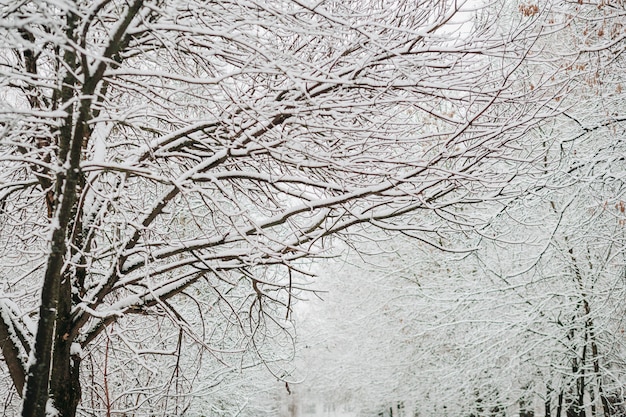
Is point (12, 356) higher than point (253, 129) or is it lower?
lower

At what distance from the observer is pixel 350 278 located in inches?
850

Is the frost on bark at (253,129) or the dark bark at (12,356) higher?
the frost on bark at (253,129)

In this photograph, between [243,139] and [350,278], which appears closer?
[243,139]

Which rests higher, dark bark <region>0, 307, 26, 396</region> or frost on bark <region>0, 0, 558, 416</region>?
frost on bark <region>0, 0, 558, 416</region>

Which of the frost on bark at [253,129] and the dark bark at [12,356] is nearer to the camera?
the frost on bark at [253,129]

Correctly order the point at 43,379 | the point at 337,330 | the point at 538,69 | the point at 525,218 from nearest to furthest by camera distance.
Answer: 1. the point at 43,379
2. the point at 525,218
3. the point at 538,69
4. the point at 337,330

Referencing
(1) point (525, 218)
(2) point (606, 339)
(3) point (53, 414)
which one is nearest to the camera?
(3) point (53, 414)

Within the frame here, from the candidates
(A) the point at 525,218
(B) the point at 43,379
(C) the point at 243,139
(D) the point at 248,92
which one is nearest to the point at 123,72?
(C) the point at 243,139

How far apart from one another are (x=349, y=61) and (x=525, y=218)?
5451 millimetres

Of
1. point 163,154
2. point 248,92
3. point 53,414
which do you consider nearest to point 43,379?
point 53,414

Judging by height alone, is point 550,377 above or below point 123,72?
below

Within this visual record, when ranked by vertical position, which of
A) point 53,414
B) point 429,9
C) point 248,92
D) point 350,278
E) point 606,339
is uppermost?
point 350,278

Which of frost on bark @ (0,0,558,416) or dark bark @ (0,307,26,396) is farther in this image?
dark bark @ (0,307,26,396)

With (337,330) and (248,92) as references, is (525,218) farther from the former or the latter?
Answer: (337,330)
